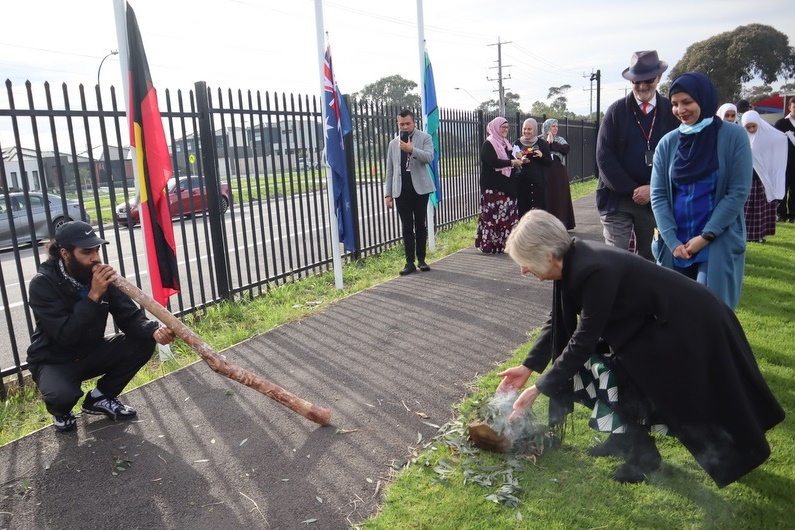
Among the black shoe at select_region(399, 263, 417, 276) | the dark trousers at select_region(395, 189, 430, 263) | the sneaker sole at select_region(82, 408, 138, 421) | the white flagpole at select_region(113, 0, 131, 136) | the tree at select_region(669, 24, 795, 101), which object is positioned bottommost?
the sneaker sole at select_region(82, 408, 138, 421)

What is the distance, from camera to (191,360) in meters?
4.96

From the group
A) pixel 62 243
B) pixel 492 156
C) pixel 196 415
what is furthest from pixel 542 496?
pixel 492 156

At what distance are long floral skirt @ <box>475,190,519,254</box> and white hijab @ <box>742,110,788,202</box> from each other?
11.5 feet

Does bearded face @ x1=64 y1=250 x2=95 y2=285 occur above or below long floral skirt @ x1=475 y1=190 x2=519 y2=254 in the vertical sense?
above

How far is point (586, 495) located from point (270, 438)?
73.6 inches

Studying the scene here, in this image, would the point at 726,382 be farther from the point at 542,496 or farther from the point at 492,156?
the point at 492,156

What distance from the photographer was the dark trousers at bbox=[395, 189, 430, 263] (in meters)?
7.24

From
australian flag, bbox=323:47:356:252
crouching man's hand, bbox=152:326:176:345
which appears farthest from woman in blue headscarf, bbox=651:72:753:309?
australian flag, bbox=323:47:356:252

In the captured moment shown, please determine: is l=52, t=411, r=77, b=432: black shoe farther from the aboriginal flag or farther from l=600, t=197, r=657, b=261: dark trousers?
l=600, t=197, r=657, b=261: dark trousers

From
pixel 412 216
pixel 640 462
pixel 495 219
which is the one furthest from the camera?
pixel 495 219

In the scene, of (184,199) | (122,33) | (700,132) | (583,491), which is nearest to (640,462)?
(583,491)

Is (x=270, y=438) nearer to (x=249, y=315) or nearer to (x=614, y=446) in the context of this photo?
(x=614, y=446)

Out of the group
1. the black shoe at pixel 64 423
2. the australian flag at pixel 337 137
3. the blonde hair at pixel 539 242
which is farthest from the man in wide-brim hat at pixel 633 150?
the black shoe at pixel 64 423

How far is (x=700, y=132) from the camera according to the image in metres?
3.33
